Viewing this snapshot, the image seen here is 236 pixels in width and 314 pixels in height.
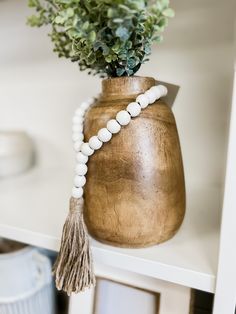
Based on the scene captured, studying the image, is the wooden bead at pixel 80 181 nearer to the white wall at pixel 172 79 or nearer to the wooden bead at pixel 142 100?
the wooden bead at pixel 142 100

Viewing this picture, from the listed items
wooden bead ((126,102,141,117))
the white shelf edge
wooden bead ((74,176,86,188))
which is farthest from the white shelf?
wooden bead ((126,102,141,117))

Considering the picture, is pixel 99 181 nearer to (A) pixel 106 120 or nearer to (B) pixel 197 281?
(A) pixel 106 120

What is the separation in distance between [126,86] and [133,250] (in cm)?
25

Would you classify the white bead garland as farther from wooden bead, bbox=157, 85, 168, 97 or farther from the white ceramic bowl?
the white ceramic bowl

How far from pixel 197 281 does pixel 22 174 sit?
578mm

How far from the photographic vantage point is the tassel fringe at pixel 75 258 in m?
0.42

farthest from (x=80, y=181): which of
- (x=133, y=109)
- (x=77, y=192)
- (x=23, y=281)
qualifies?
(x=23, y=281)

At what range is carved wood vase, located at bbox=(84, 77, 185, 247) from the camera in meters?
0.41

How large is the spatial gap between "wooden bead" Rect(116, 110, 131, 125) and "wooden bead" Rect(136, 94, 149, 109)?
3 cm

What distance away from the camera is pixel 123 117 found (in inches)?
15.8

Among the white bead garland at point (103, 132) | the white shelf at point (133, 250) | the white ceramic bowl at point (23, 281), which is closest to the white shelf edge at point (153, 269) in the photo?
the white shelf at point (133, 250)

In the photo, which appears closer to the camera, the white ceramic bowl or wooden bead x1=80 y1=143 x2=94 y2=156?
wooden bead x1=80 y1=143 x2=94 y2=156

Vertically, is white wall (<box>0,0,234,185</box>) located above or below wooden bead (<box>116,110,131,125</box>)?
above

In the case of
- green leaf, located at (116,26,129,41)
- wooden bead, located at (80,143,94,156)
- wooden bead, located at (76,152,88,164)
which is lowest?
wooden bead, located at (76,152,88,164)
